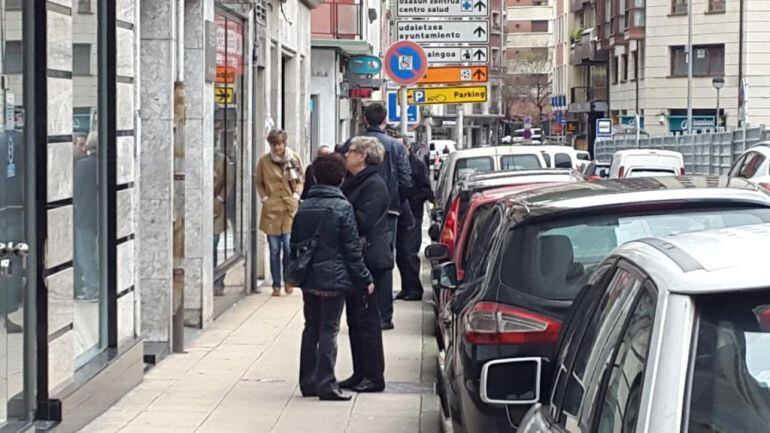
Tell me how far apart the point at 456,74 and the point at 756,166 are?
5.32 metres

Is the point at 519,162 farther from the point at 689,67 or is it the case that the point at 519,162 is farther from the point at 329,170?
the point at 689,67

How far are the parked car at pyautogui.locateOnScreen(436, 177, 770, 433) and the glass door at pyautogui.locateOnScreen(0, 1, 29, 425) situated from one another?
8.21 ft

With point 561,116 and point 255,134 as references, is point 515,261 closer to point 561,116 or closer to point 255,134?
point 255,134

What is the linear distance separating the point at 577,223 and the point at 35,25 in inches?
133

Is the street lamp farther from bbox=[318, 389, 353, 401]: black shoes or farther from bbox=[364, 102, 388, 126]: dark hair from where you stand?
bbox=[318, 389, 353, 401]: black shoes

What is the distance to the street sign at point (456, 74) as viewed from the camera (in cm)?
2375

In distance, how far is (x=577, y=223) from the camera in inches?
253

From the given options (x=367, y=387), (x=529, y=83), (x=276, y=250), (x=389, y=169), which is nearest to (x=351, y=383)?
(x=367, y=387)

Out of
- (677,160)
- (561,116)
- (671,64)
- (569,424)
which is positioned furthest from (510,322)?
(561,116)

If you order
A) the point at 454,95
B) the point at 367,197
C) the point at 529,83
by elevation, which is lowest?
the point at 367,197

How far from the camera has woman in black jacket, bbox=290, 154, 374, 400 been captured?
9.48 m

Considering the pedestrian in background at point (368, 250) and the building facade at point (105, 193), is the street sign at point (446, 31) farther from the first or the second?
the pedestrian in background at point (368, 250)

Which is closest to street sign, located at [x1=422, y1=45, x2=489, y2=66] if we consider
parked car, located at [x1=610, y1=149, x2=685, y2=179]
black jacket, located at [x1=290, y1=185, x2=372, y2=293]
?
parked car, located at [x1=610, y1=149, x2=685, y2=179]

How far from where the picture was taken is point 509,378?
475 cm
